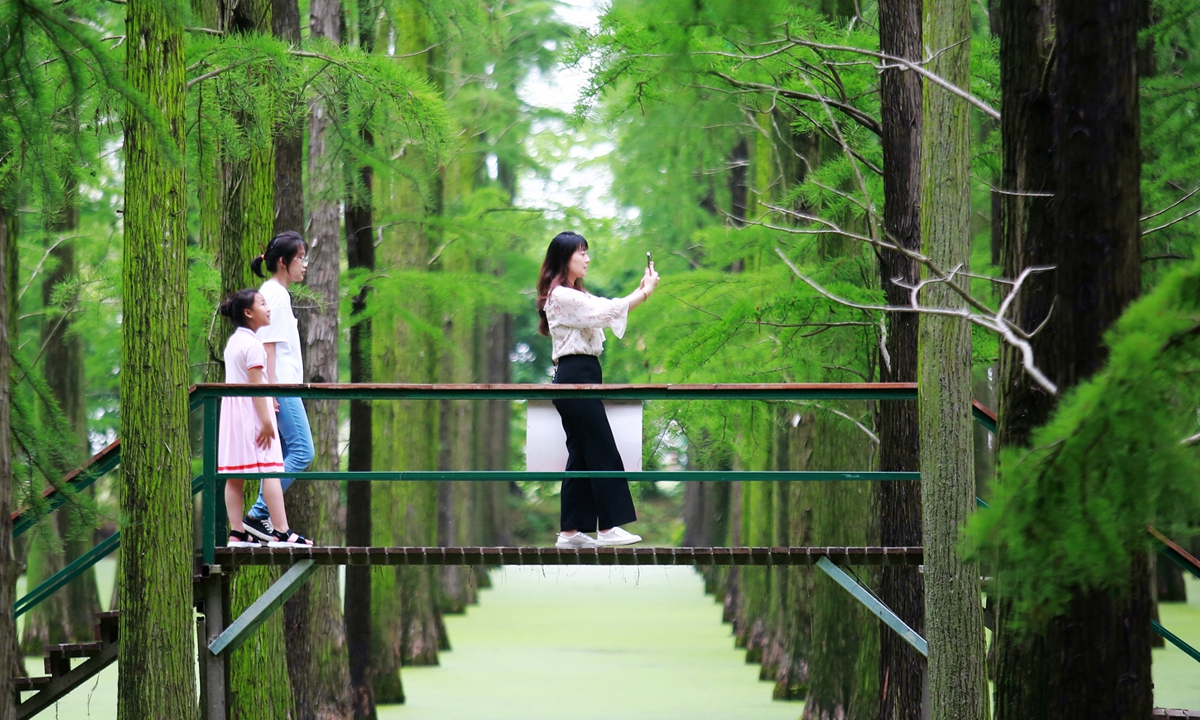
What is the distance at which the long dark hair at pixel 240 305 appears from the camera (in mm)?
7125

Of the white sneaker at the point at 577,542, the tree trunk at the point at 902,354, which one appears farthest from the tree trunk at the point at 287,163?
the tree trunk at the point at 902,354

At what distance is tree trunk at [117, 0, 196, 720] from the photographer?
20.4ft

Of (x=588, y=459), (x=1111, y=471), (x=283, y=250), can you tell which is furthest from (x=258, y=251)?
(x=1111, y=471)

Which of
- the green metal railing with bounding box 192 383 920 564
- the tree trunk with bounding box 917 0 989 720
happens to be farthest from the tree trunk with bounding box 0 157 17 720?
the tree trunk with bounding box 917 0 989 720

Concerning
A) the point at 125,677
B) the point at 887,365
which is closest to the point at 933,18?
the point at 887,365

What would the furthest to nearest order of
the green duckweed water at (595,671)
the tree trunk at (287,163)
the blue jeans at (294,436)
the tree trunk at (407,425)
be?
the tree trunk at (407,425), the green duckweed water at (595,671), the tree trunk at (287,163), the blue jeans at (294,436)

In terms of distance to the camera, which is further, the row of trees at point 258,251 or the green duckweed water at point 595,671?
the green duckweed water at point 595,671

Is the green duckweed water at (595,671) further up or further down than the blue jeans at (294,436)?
further down

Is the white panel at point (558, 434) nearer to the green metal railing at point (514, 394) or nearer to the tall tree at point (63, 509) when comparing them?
the green metal railing at point (514, 394)

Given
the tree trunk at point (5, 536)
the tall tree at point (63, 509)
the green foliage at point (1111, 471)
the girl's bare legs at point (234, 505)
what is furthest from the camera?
the tall tree at point (63, 509)

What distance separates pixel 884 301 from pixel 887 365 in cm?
45

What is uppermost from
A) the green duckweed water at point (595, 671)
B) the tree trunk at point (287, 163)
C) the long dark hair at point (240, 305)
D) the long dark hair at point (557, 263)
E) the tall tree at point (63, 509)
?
the tree trunk at point (287, 163)

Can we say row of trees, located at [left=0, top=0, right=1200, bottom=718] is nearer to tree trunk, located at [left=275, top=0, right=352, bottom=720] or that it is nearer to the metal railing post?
tree trunk, located at [left=275, top=0, right=352, bottom=720]

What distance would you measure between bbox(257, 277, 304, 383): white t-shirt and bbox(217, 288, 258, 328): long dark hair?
0.45 feet
